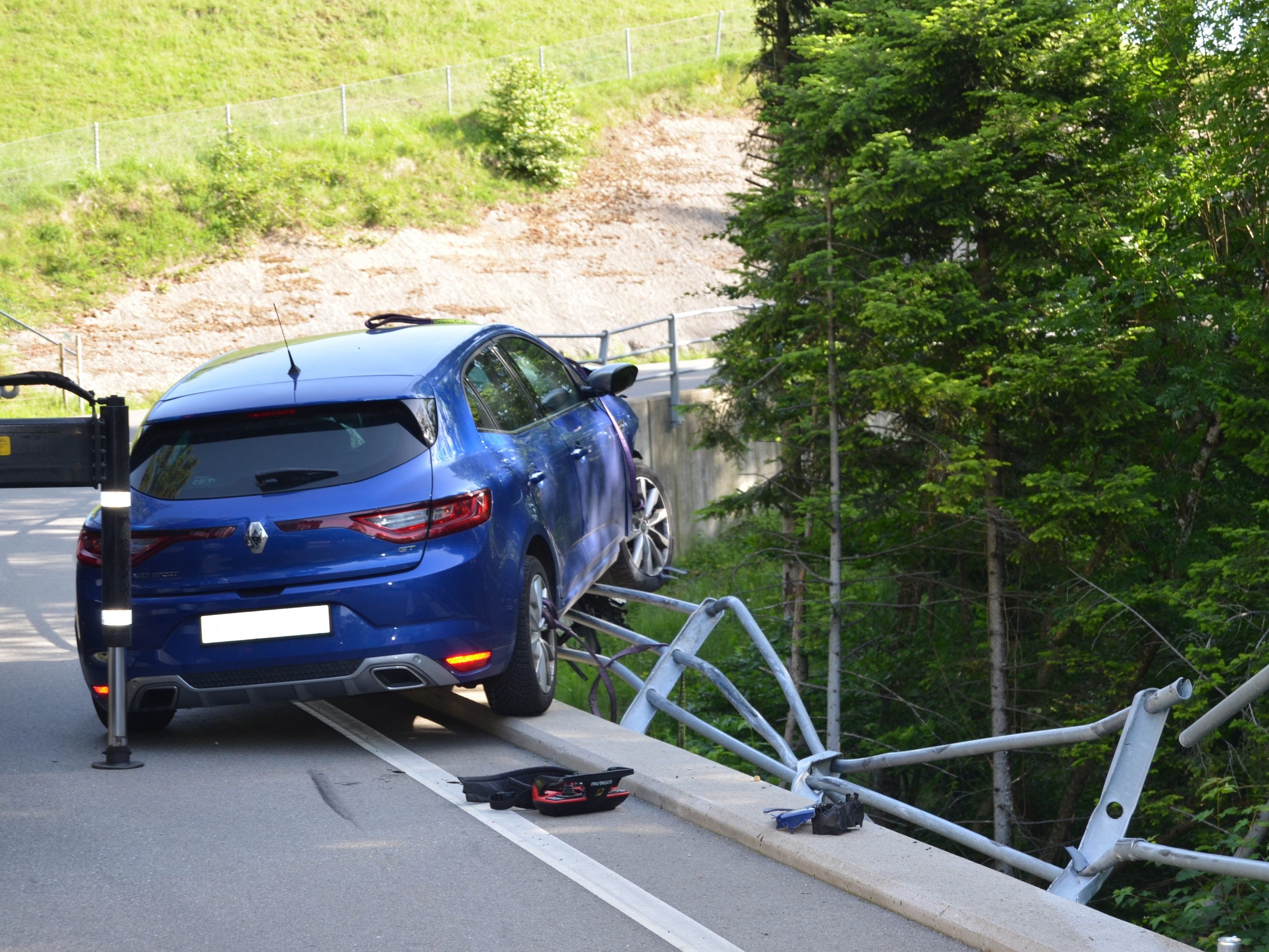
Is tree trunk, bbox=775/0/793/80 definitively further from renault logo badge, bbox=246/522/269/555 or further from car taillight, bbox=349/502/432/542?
renault logo badge, bbox=246/522/269/555

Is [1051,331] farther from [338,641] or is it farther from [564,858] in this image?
[564,858]

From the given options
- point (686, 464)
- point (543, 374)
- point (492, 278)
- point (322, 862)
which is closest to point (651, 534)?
point (543, 374)

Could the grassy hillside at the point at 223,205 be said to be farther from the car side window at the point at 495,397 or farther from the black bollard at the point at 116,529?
the black bollard at the point at 116,529

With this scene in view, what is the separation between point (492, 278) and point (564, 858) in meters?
30.4

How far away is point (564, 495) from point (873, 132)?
4.75 m

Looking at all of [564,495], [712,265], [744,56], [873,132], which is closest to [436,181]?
[712,265]

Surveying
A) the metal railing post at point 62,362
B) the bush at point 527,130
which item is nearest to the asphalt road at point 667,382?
the metal railing post at point 62,362

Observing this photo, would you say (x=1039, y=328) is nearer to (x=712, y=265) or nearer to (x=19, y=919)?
(x=19, y=919)

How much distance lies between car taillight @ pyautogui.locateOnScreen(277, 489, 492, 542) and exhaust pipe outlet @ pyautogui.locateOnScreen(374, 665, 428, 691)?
1.86 feet

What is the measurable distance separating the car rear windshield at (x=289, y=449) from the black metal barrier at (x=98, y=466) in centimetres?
41

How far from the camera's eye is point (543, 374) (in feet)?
26.2

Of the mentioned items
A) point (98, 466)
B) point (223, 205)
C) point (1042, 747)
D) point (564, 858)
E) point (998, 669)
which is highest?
point (223, 205)

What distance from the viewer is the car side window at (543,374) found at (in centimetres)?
768

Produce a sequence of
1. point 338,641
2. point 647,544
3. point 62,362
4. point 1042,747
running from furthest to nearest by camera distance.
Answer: point 62,362 → point 647,544 → point 338,641 → point 1042,747
